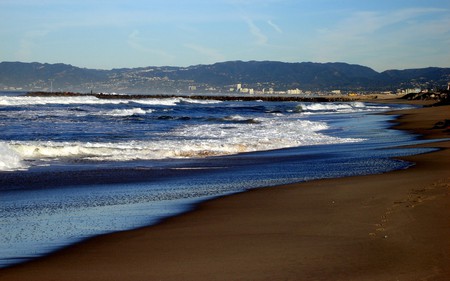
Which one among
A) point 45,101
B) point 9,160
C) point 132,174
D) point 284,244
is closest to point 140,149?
point 9,160

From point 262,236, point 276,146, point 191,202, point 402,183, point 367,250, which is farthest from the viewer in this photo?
point 276,146

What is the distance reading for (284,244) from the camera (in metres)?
6.93

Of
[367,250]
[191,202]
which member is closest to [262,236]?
[367,250]

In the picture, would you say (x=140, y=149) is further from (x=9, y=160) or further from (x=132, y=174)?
(x=132, y=174)

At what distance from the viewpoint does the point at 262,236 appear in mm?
7422

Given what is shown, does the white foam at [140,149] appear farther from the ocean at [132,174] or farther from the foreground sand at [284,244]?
the foreground sand at [284,244]

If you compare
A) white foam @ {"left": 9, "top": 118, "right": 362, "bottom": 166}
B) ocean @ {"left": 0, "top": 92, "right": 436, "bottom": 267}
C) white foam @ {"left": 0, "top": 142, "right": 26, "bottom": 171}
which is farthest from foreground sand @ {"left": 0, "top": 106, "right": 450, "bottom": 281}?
white foam @ {"left": 9, "top": 118, "right": 362, "bottom": 166}

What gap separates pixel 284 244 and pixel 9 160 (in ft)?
32.2

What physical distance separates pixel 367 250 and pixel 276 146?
15413 millimetres

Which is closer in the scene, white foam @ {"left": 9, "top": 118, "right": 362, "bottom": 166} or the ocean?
the ocean

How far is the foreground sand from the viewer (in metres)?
5.82

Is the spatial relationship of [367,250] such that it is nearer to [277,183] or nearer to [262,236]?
[262,236]

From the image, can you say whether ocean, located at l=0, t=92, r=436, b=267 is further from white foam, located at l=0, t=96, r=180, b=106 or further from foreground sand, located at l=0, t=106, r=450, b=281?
white foam, located at l=0, t=96, r=180, b=106

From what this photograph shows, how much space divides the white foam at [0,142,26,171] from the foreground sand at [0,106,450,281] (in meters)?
6.48
